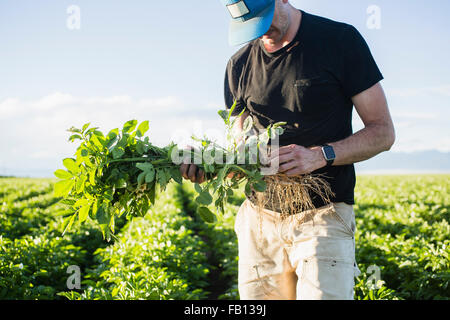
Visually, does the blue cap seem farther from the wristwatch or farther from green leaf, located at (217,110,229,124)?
the wristwatch

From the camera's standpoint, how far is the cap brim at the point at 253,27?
2.12m

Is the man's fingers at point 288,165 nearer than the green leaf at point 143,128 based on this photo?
Yes

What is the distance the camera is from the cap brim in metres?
2.12

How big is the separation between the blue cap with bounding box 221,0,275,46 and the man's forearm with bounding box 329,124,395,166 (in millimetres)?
745

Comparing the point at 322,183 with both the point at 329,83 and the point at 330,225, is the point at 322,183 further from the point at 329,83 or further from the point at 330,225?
the point at 329,83

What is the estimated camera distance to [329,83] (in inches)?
82.0

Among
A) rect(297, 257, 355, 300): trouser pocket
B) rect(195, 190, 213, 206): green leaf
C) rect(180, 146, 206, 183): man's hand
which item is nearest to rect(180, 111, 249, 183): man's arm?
rect(180, 146, 206, 183): man's hand

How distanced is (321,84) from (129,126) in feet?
3.40

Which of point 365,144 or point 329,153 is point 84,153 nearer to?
point 329,153

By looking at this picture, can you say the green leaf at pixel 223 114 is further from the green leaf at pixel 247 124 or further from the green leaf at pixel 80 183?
the green leaf at pixel 80 183

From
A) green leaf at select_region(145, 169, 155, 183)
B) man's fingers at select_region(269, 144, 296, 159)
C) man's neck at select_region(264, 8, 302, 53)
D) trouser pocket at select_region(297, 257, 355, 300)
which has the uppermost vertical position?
man's neck at select_region(264, 8, 302, 53)

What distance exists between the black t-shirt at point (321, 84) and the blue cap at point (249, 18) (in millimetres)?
190

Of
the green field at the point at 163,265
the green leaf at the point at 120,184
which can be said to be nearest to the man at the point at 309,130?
the green leaf at the point at 120,184
